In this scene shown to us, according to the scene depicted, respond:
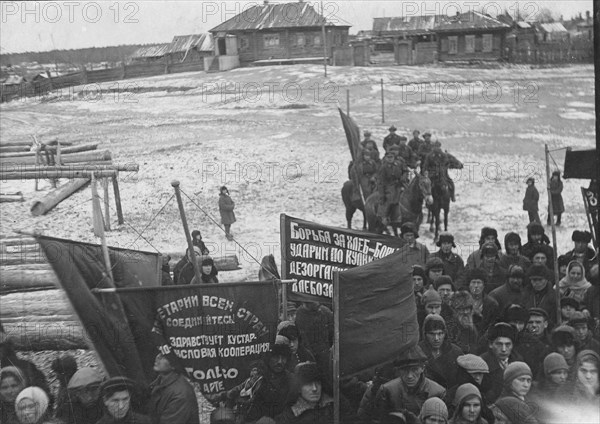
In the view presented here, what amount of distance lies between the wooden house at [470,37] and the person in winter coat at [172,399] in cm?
749

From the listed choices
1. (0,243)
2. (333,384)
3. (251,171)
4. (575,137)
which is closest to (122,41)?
(251,171)

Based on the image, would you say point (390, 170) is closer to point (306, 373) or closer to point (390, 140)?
point (390, 140)

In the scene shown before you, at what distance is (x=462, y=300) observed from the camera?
6.02 meters

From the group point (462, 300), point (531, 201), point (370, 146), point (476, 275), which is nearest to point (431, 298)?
point (462, 300)

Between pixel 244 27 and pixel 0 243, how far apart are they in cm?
383

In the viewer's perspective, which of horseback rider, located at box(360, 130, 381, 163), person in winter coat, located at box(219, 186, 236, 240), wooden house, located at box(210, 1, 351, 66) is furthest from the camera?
horseback rider, located at box(360, 130, 381, 163)

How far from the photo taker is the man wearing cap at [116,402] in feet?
15.4

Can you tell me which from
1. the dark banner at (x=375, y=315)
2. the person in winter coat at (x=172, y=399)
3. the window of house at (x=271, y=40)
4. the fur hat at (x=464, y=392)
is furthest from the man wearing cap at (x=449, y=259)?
the window of house at (x=271, y=40)

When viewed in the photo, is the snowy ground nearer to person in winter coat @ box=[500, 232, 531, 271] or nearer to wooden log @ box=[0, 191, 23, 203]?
wooden log @ box=[0, 191, 23, 203]

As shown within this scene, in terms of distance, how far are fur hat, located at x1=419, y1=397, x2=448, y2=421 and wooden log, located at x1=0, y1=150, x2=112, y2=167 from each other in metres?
5.82

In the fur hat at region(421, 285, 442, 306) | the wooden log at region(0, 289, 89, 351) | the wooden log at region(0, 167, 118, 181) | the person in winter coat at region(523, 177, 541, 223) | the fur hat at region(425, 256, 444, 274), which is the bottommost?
the wooden log at region(0, 289, 89, 351)

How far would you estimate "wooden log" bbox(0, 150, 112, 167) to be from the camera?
28.5 ft

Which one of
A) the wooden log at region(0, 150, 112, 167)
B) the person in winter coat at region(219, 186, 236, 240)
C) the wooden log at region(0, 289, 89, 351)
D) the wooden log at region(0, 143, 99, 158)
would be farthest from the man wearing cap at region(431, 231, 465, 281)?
the wooden log at region(0, 143, 99, 158)

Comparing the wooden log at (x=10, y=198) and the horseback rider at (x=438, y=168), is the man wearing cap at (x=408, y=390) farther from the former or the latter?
the horseback rider at (x=438, y=168)
